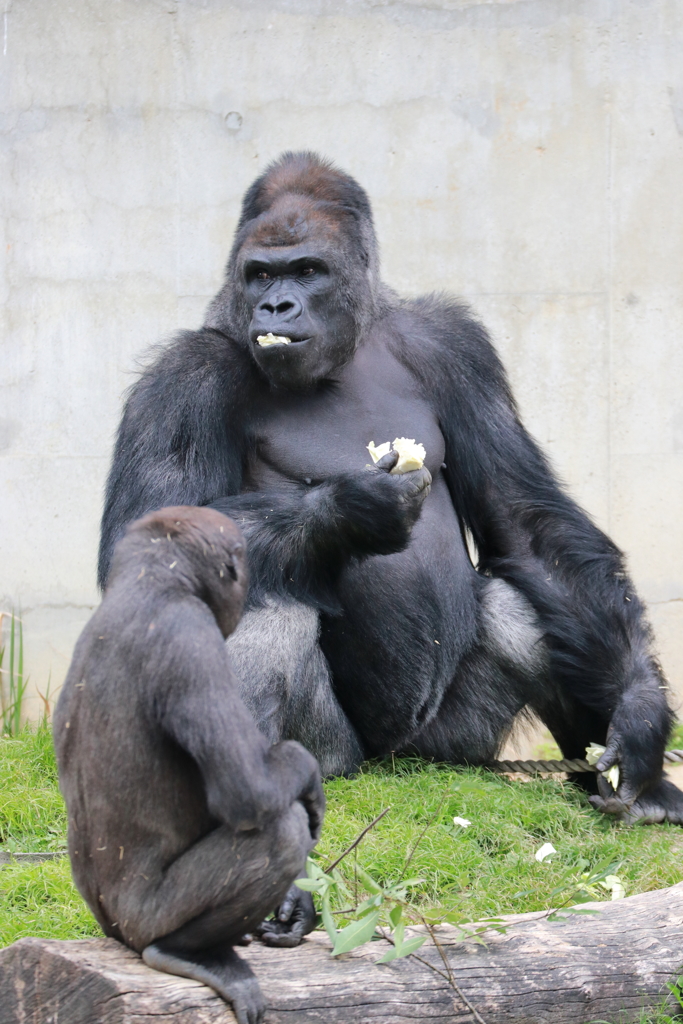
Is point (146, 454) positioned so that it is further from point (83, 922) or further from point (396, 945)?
point (396, 945)

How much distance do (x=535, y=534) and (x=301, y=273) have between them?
49.9 inches

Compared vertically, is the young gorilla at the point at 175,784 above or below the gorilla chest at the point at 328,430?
below

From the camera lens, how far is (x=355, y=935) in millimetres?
2182

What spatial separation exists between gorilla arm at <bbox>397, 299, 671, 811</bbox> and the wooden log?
136cm

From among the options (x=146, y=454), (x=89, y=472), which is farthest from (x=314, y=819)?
(x=89, y=472)

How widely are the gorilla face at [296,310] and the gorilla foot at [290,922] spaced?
1.75 m

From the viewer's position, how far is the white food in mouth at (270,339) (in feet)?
11.7

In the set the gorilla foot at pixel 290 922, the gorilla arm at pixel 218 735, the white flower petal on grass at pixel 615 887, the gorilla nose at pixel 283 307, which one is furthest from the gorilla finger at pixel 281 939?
the gorilla nose at pixel 283 307

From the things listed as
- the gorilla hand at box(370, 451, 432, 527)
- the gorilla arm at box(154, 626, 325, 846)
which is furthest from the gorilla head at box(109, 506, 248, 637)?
the gorilla hand at box(370, 451, 432, 527)

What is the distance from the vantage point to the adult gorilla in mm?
3621

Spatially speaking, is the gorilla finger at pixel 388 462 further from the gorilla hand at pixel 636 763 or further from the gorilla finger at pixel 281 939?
the gorilla finger at pixel 281 939

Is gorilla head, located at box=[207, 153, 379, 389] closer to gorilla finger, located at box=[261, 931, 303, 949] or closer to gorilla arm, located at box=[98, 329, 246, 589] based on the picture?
gorilla arm, located at box=[98, 329, 246, 589]

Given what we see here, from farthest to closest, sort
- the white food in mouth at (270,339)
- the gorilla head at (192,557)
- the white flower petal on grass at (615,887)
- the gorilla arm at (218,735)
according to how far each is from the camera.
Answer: the white food in mouth at (270,339)
the white flower petal on grass at (615,887)
the gorilla head at (192,557)
the gorilla arm at (218,735)

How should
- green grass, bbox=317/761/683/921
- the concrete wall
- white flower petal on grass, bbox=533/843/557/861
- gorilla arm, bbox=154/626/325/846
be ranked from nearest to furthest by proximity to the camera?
gorilla arm, bbox=154/626/325/846 < green grass, bbox=317/761/683/921 < white flower petal on grass, bbox=533/843/557/861 < the concrete wall
